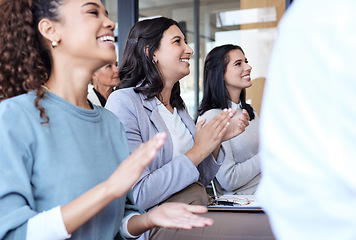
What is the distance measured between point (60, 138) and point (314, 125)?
2.76ft

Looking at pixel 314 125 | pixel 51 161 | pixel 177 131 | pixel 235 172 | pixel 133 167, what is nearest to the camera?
pixel 314 125

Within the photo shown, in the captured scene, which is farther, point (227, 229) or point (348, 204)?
point (227, 229)

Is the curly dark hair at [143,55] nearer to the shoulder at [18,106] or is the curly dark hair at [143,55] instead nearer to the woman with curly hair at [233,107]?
the woman with curly hair at [233,107]

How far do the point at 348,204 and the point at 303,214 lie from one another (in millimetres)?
52

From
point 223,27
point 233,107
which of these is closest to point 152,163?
point 233,107

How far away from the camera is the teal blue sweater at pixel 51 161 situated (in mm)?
1012

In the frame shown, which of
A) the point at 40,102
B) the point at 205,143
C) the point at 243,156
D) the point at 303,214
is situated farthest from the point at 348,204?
the point at 243,156

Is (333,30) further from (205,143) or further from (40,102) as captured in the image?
(205,143)

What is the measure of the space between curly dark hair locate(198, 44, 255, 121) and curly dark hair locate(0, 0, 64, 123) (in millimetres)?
1816

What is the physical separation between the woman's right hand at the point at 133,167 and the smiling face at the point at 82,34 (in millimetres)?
445

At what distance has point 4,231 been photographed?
3.25 feet

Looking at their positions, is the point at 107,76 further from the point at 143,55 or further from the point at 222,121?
the point at 222,121

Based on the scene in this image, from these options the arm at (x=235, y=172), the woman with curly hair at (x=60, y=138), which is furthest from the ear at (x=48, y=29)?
the arm at (x=235, y=172)

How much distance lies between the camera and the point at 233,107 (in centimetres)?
303
